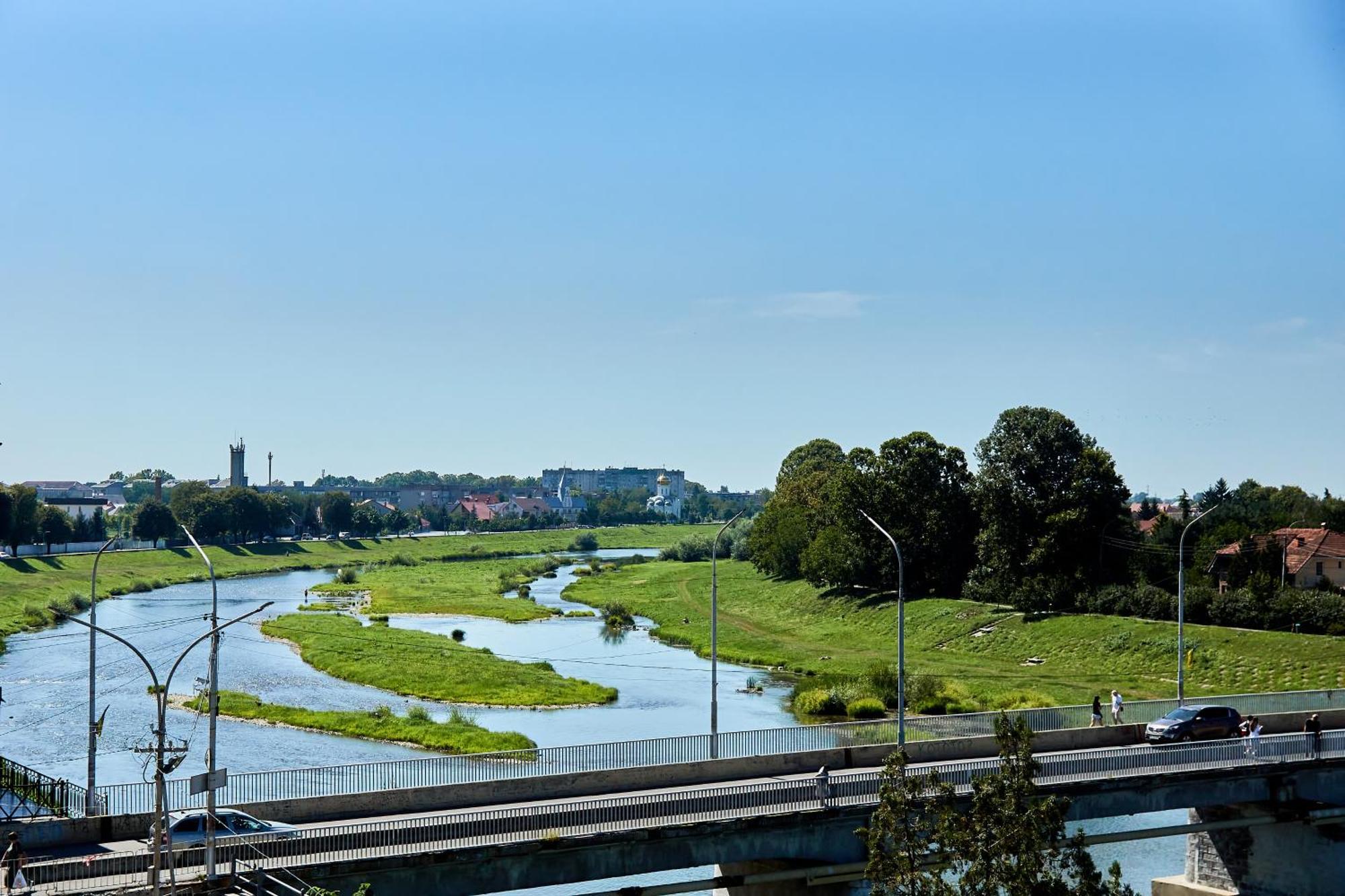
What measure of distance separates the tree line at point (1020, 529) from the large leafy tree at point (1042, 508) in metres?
0.08

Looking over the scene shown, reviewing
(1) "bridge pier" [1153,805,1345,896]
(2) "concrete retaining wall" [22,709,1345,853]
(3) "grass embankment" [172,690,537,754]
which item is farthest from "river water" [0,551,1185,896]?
(2) "concrete retaining wall" [22,709,1345,853]

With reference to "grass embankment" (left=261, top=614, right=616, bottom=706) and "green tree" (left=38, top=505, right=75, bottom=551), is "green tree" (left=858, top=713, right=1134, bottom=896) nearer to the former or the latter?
"grass embankment" (left=261, top=614, right=616, bottom=706)

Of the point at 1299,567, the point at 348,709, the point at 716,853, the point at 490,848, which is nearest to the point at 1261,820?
the point at 716,853

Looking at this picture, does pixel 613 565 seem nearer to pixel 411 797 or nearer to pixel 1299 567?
pixel 1299 567

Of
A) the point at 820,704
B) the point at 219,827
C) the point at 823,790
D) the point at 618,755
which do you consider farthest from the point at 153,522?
the point at 823,790

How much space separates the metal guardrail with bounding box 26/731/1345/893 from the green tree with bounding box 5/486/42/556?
437 feet

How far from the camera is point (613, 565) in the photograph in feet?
637

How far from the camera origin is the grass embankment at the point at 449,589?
133 m

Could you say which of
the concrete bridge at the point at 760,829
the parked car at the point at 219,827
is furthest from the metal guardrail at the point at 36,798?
the concrete bridge at the point at 760,829

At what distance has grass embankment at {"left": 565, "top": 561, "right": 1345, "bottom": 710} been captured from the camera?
243ft

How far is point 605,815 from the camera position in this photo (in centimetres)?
3431

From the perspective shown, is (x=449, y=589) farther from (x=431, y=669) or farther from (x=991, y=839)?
(x=991, y=839)

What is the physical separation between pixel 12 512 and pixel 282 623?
52.1 metres

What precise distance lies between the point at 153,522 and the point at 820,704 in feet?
467
